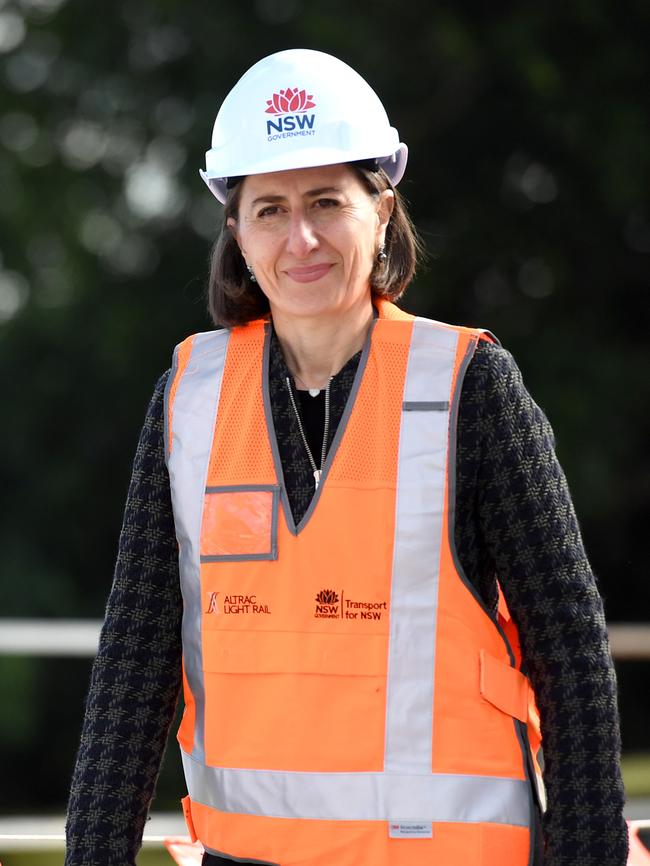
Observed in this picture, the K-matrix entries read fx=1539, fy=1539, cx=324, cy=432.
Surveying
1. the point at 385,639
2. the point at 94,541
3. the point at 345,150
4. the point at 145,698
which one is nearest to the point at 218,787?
the point at 145,698

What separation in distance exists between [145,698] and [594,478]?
6.05 m

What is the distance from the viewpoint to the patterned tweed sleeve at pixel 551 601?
194 centimetres

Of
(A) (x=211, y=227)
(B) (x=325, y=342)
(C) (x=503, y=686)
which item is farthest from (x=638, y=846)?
(A) (x=211, y=227)

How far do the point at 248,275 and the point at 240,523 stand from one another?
45cm

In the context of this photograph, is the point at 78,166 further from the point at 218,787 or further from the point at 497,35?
the point at 218,787

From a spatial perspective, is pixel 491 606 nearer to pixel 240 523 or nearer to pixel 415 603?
pixel 415 603

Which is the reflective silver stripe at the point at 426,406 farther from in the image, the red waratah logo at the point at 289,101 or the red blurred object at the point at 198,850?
the red blurred object at the point at 198,850

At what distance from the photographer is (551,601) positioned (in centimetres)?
198

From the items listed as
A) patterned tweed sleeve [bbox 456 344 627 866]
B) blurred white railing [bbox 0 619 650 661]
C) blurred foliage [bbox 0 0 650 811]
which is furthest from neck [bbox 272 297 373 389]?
blurred foliage [bbox 0 0 650 811]

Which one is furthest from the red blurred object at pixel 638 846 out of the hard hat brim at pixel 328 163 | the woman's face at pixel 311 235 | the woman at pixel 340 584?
the hard hat brim at pixel 328 163

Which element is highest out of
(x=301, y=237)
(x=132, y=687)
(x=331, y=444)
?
(x=301, y=237)

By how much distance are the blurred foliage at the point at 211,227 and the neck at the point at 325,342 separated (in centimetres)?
550

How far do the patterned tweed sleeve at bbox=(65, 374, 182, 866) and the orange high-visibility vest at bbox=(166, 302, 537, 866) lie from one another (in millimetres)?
81

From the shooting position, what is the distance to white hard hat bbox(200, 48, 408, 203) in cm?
213
